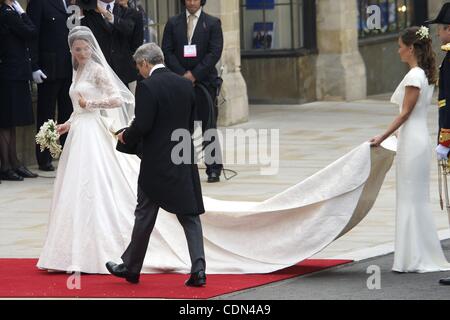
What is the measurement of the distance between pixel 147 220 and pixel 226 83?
10.3 meters

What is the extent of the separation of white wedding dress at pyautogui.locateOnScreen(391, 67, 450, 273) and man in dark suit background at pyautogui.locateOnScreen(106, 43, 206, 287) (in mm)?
1449

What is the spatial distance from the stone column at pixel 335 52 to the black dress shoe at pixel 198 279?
13972 mm

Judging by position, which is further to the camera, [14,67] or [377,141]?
[14,67]

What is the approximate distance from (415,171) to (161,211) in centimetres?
198

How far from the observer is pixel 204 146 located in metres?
15.7

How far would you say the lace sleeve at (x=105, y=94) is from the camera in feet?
37.6

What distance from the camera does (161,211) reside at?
37.0ft

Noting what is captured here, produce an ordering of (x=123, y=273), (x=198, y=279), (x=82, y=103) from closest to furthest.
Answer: (x=198, y=279) < (x=123, y=273) < (x=82, y=103)

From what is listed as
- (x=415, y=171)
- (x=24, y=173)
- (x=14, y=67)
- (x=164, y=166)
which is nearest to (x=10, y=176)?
(x=24, y=173)

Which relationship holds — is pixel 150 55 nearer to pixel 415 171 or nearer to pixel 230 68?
pixel 415 171

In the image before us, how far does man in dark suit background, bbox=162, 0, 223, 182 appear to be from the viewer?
50.6 feet

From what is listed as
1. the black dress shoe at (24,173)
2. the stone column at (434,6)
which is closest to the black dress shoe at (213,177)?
the black dress shoe at (24,173)

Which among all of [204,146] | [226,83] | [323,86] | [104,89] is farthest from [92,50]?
[323,86]
